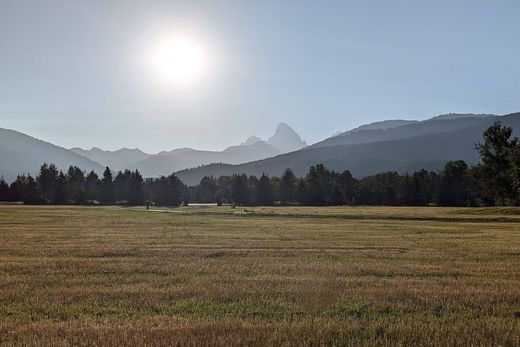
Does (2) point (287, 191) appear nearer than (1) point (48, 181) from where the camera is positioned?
No

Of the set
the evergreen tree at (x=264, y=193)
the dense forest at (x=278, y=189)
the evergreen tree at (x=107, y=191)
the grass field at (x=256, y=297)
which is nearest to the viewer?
the grass field at (x=256, y=297)

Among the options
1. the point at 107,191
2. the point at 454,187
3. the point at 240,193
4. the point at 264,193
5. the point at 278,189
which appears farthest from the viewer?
the point at 278,189

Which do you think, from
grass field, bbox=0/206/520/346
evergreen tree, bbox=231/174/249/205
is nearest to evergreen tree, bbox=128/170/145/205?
evergreen tree, bbox=231/174/249/205

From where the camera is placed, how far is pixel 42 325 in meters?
10.7

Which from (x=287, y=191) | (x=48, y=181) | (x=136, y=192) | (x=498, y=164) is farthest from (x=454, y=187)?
(x=48, y=181)

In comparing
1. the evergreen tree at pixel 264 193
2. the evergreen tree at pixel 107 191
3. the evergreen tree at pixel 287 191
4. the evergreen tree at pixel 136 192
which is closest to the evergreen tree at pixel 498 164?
the evergreen tree at pixel 287 191

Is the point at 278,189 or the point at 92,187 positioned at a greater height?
the point at 92,187

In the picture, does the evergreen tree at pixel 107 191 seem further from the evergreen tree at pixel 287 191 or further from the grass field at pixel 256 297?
the grass field at pixel 256 297

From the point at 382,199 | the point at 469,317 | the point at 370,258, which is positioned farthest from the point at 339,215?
the point at 382,199

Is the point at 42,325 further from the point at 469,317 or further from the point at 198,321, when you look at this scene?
the point at 469,317

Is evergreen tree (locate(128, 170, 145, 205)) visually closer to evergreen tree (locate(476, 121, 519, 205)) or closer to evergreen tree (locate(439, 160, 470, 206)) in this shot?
evergreen tree (locate(439, 160, 470, 206))

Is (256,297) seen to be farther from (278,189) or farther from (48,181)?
(48,181)

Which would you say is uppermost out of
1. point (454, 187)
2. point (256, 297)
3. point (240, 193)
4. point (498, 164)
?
point (498, 164)

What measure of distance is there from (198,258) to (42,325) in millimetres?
11344
